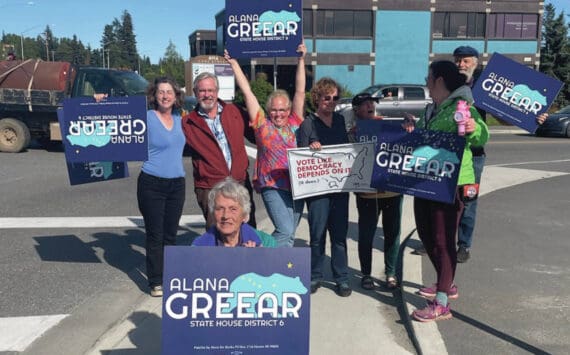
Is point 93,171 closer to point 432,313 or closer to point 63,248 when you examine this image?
point 63,248

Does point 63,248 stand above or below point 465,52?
below

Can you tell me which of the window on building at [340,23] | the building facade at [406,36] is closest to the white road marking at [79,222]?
the building facade at [406,36]

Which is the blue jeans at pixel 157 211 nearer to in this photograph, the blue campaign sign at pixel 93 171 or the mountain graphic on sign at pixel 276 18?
the blue campaign sign at pixel 93 171

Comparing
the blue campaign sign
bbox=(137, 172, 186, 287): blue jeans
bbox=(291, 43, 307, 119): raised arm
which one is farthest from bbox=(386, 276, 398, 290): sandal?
the blue campaign sign

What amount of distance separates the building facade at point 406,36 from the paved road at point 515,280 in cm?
3511

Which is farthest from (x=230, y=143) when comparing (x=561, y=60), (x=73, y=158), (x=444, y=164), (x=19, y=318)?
(x=561, y=60)

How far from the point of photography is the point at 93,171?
195 inches

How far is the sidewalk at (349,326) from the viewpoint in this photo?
369 centimetres

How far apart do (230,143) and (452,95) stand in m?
1.76

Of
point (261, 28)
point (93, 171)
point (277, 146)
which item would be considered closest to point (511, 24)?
point (261, 28)

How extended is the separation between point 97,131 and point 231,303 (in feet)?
8.52

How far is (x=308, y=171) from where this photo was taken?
172 inches

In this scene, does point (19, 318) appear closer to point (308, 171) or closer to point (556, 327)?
point (308, 171)

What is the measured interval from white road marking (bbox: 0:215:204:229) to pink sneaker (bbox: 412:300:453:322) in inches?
159
